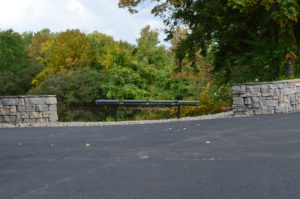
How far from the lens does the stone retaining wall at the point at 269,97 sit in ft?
37.4

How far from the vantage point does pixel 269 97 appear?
11414 millimetres

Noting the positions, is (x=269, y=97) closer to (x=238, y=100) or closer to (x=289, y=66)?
(x=238, y=100)

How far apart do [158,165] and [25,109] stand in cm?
907

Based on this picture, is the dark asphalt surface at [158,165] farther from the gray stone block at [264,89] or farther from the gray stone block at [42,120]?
the gray stone block at [42,120]

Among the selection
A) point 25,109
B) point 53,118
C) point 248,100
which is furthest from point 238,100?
point 25,109

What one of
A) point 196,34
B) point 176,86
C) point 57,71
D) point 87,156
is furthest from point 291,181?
point 57,71

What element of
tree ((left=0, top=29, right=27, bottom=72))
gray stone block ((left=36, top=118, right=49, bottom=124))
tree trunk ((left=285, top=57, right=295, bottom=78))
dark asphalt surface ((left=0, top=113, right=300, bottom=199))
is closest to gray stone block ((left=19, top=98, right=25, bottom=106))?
gray stone block ((left=36, top=118, right=49, bottom=124))

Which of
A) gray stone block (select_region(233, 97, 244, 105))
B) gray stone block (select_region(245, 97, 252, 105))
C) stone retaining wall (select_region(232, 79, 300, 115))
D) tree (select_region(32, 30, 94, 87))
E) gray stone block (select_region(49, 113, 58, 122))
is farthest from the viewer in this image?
tree (select_region(32, 30, 94, 87))

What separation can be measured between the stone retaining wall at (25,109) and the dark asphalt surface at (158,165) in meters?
4.59

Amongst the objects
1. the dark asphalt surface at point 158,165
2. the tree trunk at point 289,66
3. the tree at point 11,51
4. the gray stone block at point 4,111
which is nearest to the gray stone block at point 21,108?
the gray stone block at point 4,111

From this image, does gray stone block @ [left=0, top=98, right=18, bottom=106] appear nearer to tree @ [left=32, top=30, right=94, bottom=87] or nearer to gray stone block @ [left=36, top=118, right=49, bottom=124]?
gray stone block @ [left=36, top=118, right=49, bottom=124]

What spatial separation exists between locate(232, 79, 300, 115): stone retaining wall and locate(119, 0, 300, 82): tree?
3.00 meters

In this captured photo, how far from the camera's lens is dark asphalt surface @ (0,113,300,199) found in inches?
155

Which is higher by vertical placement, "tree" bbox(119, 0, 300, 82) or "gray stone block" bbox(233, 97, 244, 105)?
"tree" bbox(119, 0, 300, 82)
